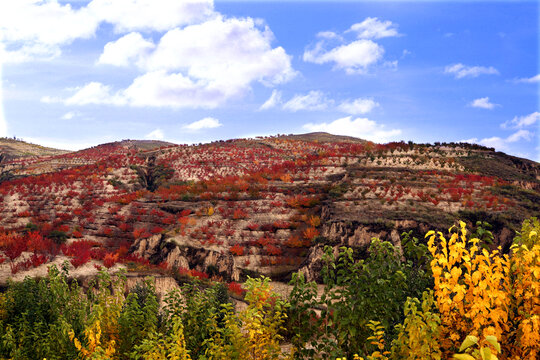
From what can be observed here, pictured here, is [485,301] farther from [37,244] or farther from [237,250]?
[37,244]

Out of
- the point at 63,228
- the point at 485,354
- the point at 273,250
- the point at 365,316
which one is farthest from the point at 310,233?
the point at 485,354

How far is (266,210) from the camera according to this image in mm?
29562

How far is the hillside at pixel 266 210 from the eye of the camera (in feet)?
75.4

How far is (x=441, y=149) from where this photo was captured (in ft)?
141

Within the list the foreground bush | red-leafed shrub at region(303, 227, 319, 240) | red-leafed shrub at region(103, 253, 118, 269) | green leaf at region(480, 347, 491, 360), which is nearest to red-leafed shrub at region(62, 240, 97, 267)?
red-leafed shrub at region(103, 253, 118, 269)

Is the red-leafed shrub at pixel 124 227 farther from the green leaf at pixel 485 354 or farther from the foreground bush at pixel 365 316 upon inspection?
the green leaf at pixel 485 354

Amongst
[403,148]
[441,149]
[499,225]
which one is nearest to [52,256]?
[499,225]

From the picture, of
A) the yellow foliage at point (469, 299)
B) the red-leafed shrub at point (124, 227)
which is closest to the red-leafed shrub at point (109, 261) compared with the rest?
the red-leafed shrub at point (124, 227)

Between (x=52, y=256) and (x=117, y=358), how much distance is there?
46.8 ft

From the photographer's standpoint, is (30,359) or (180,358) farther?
(30,359)

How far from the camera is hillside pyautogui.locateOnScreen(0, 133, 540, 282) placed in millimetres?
22969

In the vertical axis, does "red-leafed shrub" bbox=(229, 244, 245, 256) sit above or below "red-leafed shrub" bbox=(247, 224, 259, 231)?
below

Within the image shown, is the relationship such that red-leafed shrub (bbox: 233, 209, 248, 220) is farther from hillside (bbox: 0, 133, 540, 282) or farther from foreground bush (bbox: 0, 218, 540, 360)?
foreground bush (bbox: 0, 218, 540, 360)

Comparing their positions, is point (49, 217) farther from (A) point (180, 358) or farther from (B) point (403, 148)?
(B) point (403, 148)
